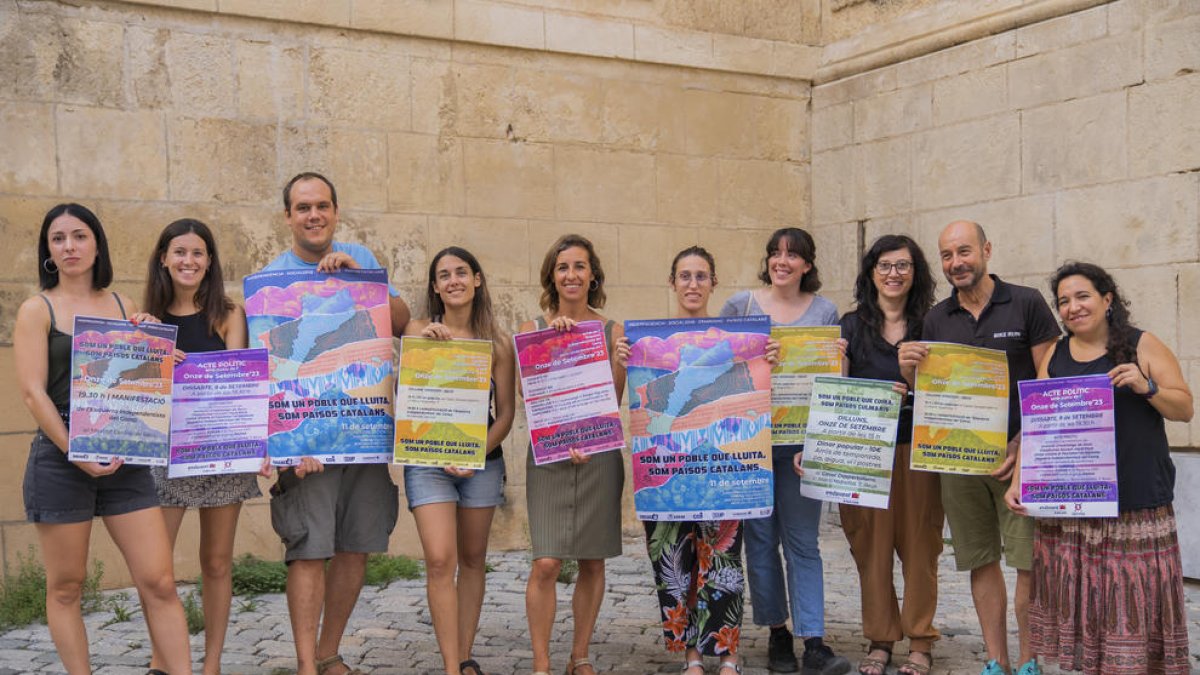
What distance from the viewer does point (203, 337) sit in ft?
15.4

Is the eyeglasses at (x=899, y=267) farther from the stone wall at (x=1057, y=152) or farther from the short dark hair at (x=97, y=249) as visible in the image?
the short dark hair at (x=97, y=249)

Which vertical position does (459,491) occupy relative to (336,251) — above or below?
below

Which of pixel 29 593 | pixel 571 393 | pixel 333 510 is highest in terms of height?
pixel 571 393

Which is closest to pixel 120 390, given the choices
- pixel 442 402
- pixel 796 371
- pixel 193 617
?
pixel 442 402

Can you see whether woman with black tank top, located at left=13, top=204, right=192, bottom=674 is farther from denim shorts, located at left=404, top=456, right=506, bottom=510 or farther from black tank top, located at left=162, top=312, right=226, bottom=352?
denim shorts, located at left=404, top=456, right=506, bottom=510

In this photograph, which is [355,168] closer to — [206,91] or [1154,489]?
[206,91]

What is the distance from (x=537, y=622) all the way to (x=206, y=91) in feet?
13.7

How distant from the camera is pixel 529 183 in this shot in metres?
8.15

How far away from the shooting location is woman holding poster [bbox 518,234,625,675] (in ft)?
16.2

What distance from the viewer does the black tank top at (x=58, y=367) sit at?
4305 mm

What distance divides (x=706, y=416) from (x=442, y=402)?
1116 millimetres

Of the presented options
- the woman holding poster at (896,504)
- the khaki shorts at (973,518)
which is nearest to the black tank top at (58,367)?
the woman holding poster at (896,504)

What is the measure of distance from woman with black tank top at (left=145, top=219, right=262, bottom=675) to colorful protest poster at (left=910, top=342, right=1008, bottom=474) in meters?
2.90

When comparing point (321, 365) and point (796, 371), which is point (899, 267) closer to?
point (796, 371)
